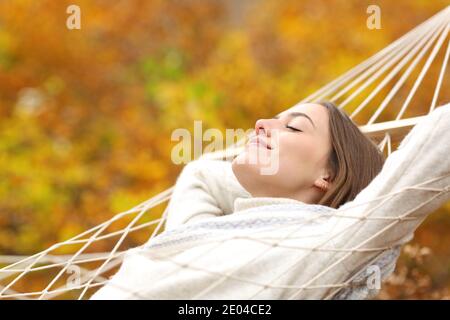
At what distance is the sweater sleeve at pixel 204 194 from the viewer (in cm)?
144

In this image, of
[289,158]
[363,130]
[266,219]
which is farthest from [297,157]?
[363,130]

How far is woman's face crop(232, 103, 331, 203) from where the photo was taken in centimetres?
131

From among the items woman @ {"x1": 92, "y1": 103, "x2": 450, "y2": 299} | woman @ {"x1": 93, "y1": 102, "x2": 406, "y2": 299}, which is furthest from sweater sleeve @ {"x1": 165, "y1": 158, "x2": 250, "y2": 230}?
woman @ {"x1": 92, "y1": 103, "x2": 450, "y2": 299}

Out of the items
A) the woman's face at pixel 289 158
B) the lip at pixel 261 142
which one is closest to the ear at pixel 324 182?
the woman's face at pixel 289 158

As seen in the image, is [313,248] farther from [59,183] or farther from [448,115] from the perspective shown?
[59,183]

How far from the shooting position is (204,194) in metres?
1.49

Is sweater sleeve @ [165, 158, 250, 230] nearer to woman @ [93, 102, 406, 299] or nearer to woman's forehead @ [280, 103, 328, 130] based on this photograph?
woman @ [93, 102, 406, 299]

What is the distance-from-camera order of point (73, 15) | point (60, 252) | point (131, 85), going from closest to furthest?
1. point (60, 252)
2. point (73, 15)
3. point (131, 85)

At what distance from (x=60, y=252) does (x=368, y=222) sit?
3.18 metres

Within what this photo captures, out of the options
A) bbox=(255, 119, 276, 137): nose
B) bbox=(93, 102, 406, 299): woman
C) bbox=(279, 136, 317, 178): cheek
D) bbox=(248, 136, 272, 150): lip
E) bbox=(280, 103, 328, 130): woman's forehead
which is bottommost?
bbox=(93, 102, 406, 299): woman

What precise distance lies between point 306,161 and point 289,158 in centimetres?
3

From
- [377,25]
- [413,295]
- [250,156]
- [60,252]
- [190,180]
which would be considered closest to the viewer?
[250,156]

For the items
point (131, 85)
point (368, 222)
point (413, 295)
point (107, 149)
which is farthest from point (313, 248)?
point (131, 85)

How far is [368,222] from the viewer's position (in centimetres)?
111
